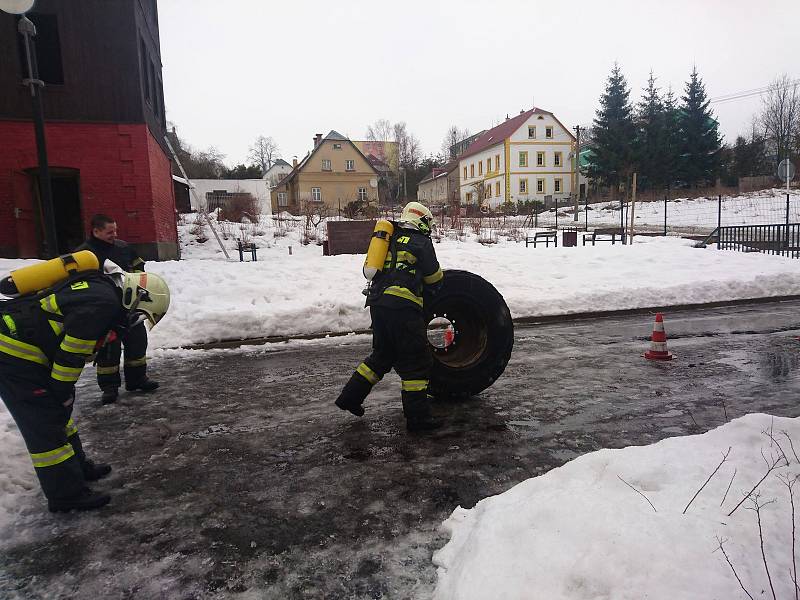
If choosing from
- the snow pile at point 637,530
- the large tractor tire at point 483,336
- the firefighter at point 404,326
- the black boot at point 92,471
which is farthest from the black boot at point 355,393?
the black boot at point 92,471

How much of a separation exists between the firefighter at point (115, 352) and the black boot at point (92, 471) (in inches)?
81.5

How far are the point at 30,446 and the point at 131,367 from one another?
2778mm

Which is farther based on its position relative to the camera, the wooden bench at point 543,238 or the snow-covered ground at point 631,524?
the wooden bench at point 543,238

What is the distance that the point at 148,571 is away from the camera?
273 cm

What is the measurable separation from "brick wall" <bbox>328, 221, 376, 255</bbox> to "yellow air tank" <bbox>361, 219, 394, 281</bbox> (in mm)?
11482

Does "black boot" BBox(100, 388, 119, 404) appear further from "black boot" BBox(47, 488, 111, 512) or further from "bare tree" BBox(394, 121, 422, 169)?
"bare tree" BBox(394, 121, 422, 169)

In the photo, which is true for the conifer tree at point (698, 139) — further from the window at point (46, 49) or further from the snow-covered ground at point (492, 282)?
the window at point (46, 49)

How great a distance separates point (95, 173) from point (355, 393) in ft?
45.1

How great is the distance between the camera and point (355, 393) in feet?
15.5

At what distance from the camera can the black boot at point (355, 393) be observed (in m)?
4.73

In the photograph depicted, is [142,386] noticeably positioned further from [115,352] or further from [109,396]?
[115,352]

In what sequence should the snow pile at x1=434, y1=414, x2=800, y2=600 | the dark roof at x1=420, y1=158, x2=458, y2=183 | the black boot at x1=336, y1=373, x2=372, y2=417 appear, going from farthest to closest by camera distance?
the dark roof at x1=420, y1=158, x2=458, y2=183 < the black boot at x1=336, y1=373, x2=372, y2=417 < the snow pile at x1=434, y1=414, x2=800, y2=600

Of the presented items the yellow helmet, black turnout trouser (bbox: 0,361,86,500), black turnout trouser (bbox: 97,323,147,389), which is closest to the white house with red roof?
black turnout trouser (bbox: 97,323,147,389)

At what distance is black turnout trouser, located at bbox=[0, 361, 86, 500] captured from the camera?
3.30 m
